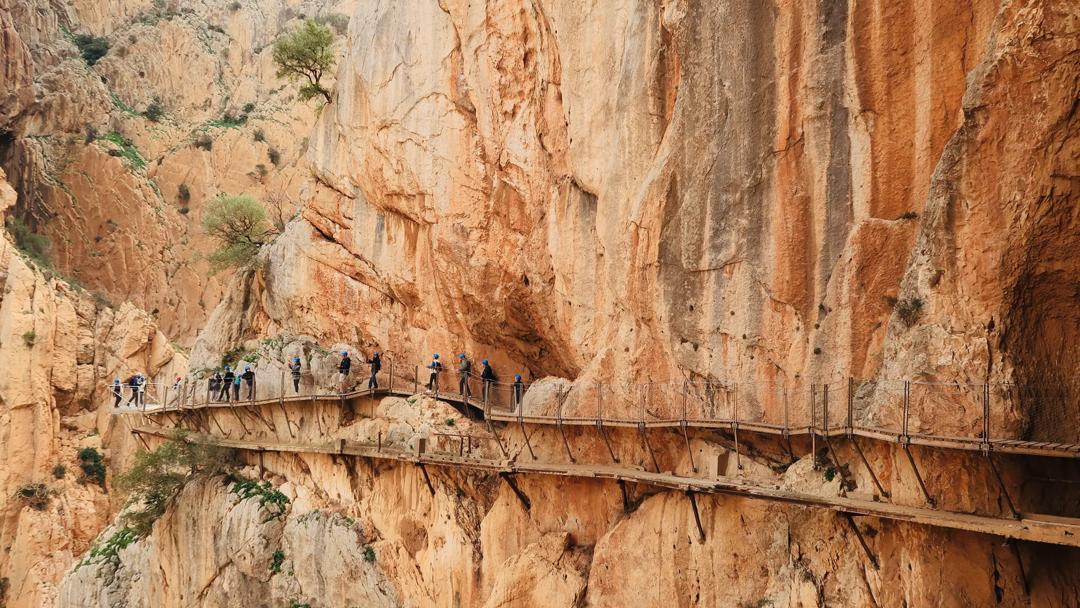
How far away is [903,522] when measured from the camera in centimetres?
1388

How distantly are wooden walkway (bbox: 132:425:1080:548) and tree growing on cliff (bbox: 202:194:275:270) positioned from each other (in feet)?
33.4

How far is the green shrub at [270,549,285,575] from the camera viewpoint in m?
26.5

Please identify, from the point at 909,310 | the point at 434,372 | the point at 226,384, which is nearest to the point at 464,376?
the point at 434,372

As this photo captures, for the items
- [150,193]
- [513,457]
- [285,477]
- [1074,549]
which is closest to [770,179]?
[1074,549]

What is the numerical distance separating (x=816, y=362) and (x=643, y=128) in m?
6.54

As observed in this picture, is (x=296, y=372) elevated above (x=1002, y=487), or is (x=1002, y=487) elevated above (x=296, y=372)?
(x=296, y=372)

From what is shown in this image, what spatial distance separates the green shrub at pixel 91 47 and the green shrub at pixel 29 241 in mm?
16853

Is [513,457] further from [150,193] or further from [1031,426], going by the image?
[150,193]

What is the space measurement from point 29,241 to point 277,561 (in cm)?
3259

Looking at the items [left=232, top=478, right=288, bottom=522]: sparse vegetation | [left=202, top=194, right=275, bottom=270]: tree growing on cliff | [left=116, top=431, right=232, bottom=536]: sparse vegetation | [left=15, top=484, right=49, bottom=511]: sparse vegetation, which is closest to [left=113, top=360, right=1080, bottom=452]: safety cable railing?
[left=232, top=478, right=288, bottom=522]: sparse vegetation

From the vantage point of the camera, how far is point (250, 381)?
30.7 m

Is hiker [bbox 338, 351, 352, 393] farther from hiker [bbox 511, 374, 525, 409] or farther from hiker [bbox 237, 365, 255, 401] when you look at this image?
hiker [bbox 511, 374, 525, 409]

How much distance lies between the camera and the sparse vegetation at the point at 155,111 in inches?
2470

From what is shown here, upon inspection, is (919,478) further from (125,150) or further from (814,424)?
(125,150)
